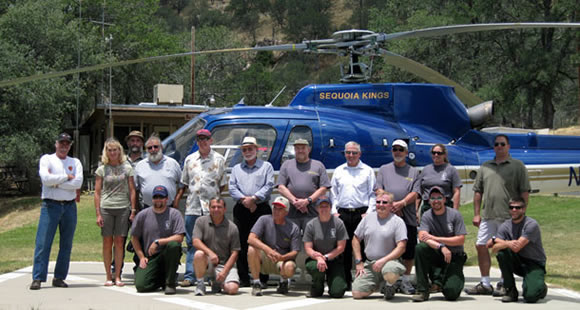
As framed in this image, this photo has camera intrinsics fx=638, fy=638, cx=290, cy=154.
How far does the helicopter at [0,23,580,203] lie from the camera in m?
8.98

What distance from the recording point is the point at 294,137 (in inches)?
354

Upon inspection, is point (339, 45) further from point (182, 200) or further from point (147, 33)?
point (147, 33)

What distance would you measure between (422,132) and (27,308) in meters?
5.94

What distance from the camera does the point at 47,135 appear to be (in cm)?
2645

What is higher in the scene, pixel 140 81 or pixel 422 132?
pixel 140 81

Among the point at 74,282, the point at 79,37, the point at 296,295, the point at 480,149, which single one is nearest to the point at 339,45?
the point at 480,149

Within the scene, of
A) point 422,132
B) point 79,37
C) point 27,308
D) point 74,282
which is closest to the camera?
point 27,308

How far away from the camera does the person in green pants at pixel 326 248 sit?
7.34m

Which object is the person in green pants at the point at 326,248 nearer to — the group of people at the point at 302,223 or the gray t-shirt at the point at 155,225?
the group of people at the point at 302,223

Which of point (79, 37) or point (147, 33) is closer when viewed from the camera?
point (79, 37)

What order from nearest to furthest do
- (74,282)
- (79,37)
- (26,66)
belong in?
(74,282) → (26,66) → (79,37)

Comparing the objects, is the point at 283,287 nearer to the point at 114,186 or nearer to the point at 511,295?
the point at 114,186

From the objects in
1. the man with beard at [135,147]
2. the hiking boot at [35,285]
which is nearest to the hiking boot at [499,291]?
the man with beard at [135,147]

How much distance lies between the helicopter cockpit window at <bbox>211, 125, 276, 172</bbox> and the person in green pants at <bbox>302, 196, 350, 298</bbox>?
1741mm
